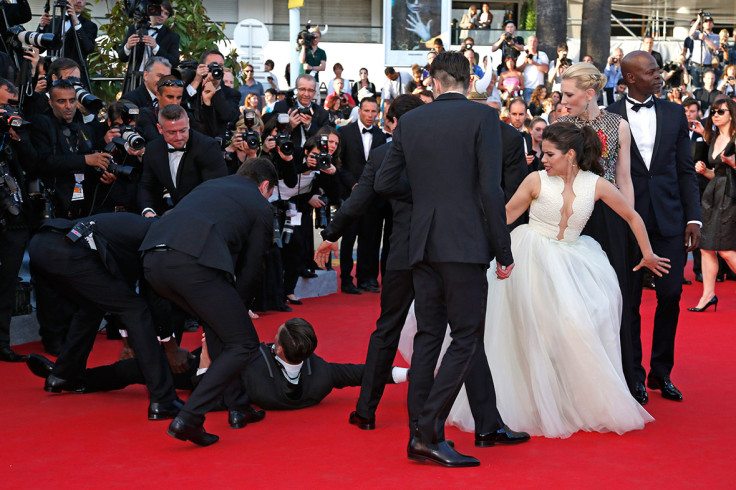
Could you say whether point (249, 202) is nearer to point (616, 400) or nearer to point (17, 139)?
point (616, 400)

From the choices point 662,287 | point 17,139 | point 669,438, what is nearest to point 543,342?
point 669,438

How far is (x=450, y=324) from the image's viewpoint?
151 inches

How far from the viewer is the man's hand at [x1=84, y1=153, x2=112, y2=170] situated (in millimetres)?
6301

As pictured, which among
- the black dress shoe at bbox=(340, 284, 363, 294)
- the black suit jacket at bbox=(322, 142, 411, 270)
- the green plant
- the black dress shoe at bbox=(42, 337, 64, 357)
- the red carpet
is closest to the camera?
the red carpet

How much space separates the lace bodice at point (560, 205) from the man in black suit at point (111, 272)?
1.97 meters

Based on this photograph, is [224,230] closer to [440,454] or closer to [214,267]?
[214,267]

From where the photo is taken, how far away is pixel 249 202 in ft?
14.1

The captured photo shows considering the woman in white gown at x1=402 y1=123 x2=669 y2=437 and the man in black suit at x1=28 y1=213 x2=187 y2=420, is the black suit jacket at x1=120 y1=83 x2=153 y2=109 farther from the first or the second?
the woman in white gown at x1=402 y1=123 x2=669 y2=437

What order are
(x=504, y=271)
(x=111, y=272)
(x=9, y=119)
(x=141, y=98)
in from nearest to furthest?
(x=504, y=271), (x=111, y=272), (x=9, y=119), (x=141, y=98)

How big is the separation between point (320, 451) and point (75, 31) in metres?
5.38

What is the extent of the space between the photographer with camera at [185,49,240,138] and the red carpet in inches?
106

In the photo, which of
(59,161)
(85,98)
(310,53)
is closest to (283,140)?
(85,98)

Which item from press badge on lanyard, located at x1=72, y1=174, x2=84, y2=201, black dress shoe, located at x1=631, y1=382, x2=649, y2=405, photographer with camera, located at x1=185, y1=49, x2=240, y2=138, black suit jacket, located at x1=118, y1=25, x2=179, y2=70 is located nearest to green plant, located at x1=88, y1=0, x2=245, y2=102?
black suit jacket, located at x1=118, y1=25, x2=179, y2=70

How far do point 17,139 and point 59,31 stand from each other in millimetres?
2416
